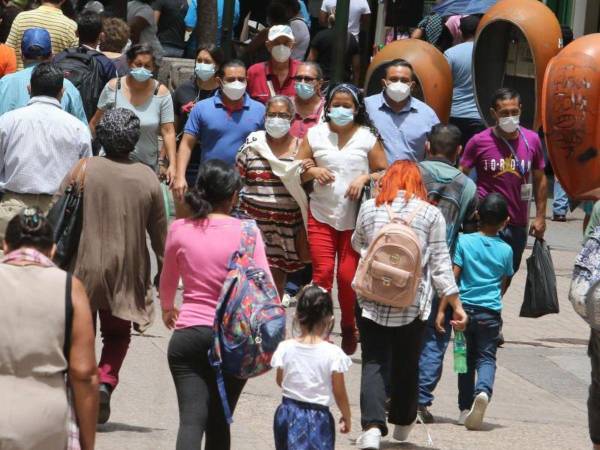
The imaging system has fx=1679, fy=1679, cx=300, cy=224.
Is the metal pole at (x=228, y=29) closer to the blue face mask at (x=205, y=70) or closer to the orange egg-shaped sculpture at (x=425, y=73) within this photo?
the orange egg-shaped sculpture at (x=425, y=73)

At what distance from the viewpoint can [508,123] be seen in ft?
35.8

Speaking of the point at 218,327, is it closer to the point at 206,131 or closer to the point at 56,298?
the point at 56,298

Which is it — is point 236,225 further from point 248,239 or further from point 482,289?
point 482,289

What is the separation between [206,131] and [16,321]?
5.74 metres

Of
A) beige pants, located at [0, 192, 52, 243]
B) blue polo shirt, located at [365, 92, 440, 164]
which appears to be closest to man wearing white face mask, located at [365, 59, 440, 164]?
blue polo shirt, located at [365, 92, 440, 164]

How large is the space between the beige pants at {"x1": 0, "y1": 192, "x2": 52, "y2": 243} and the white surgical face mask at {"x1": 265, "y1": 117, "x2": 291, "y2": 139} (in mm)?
1766

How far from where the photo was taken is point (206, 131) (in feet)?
36.7

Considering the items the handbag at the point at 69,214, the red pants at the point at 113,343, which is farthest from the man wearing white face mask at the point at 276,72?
the handbag at the point at 69,214

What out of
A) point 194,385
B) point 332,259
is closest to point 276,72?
point 332,259

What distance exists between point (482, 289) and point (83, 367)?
166 inches

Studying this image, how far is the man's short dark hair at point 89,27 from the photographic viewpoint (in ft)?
39.4

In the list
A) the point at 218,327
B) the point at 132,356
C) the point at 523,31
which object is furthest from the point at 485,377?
the point at 523,31

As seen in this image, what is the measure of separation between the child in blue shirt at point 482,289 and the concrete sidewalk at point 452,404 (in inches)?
11.1

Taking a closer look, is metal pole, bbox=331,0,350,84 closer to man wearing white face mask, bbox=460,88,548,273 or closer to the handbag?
man wearing white face mask, bbox=460,88,548,273
